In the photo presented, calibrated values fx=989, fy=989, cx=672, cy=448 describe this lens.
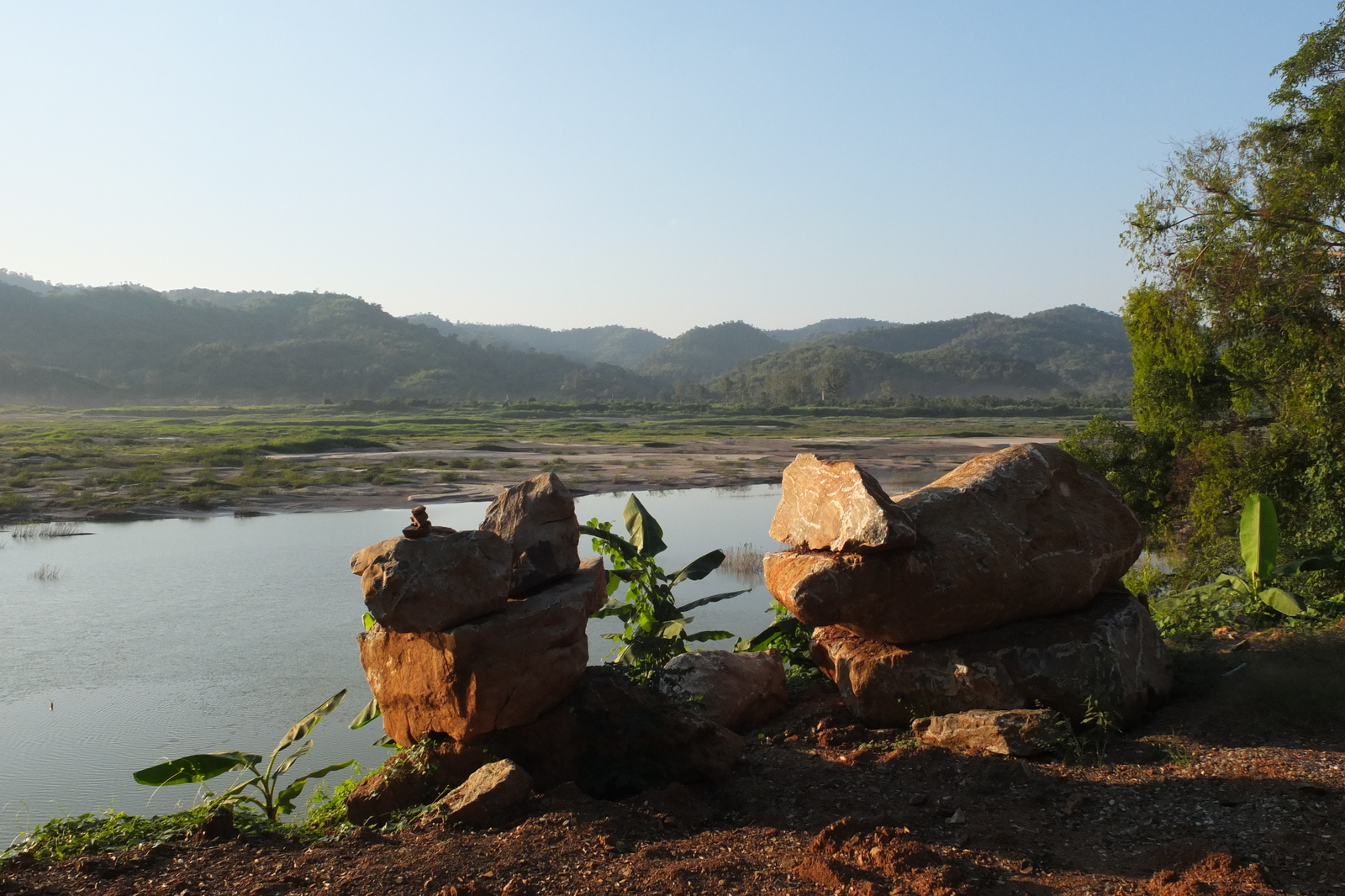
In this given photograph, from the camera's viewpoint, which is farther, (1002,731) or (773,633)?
(773,633)

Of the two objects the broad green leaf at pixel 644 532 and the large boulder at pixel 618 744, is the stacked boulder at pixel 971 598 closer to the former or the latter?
the large boulder at pixel 618 744

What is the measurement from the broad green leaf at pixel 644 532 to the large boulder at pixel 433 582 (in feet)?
8.15

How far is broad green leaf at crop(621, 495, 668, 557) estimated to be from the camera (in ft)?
27.5

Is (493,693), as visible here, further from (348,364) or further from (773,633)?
(348,364)

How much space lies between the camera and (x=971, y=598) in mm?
6566

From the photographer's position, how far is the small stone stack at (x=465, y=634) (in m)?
5.78

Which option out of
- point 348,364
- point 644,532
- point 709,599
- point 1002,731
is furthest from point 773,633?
point 348,364

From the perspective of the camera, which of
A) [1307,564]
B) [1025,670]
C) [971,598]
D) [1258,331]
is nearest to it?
[1025,670]

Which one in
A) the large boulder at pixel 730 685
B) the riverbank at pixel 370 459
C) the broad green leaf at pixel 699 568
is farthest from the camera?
the riverbank at pixel 370 459

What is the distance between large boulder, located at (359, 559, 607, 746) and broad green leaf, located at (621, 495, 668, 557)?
200cm

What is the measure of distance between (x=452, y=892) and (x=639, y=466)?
32.1 meters

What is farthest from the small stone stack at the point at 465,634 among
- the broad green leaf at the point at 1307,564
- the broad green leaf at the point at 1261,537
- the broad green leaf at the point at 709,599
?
the broad green leaf at the point at 1307,564

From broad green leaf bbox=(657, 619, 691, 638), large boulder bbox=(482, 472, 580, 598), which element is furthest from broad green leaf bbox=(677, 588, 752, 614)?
large boulder bbox=(482, 472, 580, 598)

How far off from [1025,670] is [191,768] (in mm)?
5283
